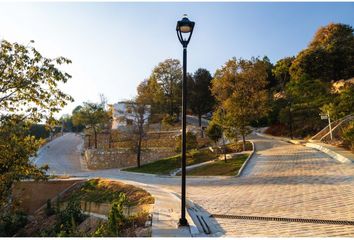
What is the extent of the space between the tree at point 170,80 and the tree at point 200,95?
2.17 m

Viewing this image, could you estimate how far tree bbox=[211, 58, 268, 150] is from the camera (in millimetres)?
26594

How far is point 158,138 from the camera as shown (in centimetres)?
4022

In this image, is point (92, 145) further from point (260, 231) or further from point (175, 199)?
point (260, 231)

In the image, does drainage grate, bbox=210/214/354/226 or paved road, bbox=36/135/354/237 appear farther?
drainage grate, bbox=210/214/354/226

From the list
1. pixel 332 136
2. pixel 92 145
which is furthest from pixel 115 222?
pixel 92 145

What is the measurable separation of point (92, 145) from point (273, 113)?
24.1 metres

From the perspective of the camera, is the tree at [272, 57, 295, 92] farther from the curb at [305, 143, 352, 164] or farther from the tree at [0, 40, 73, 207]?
the tree at [0, 40, 73, 207]

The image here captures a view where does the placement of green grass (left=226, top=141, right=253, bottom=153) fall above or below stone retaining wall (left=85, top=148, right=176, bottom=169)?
above

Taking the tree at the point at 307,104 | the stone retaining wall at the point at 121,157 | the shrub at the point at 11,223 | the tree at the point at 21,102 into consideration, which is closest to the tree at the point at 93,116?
the stone retaining wall at the point at 121,157

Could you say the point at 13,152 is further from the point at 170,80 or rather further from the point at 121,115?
the point at 170,80

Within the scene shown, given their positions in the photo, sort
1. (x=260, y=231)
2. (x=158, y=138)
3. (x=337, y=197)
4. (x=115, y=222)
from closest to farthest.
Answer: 1. (x=260, y=231)
2. (x=115, y=222)
3. (x=337, y=197)
4. (x=158, y=138)

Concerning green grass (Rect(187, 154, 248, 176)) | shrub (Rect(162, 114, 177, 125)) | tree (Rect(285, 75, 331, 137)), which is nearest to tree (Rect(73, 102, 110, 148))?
shrub (Rect(162, 114, 177, 125))

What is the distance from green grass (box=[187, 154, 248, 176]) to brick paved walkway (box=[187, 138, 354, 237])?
3.69 ft

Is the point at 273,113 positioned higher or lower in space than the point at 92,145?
higher
